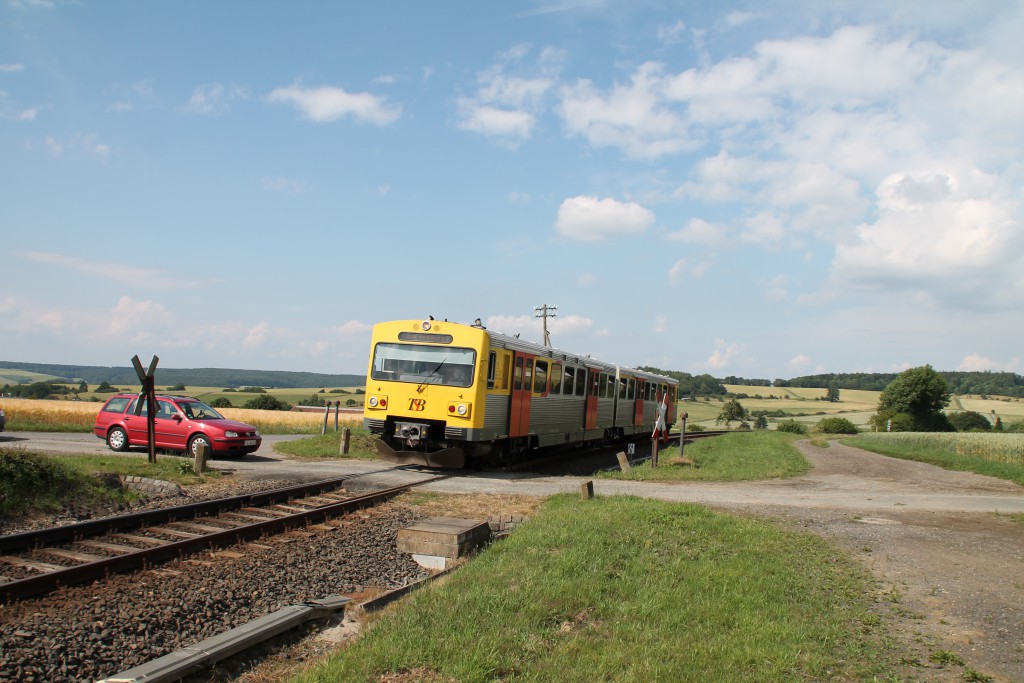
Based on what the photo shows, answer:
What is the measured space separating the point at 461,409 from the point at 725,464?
7.90 metres

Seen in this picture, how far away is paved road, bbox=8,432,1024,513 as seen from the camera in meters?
13.5

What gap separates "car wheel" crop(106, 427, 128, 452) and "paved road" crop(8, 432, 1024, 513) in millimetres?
254

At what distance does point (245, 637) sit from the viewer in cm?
517

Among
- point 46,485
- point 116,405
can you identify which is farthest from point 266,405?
point 46,485

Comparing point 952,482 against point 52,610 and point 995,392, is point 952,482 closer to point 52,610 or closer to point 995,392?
point 52,610

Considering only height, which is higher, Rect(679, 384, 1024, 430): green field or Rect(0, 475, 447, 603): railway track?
Rect(679, 384, 1024, 430): green field

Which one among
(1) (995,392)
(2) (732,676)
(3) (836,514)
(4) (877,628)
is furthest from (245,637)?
(1) (995,392)

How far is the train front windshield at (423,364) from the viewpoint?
52.4 feet

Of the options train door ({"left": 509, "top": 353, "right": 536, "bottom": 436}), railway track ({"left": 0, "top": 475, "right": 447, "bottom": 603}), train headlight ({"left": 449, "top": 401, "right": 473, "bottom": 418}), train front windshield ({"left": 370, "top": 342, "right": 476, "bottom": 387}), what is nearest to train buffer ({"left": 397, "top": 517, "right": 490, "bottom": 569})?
railway track ({"left": 0, "top": 475, "right": 447, "bottom": 603})

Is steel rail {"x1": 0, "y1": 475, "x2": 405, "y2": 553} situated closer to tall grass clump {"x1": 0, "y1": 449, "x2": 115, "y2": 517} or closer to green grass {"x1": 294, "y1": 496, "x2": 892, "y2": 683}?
tall grass clump {"x1": 0, "y1": 449, "x2": 115, "y2": 517}

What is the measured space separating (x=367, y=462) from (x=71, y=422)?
15.8 meters

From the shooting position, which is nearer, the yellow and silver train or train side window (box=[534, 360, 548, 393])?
the yellow and silver train

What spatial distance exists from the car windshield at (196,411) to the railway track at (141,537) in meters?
7.51

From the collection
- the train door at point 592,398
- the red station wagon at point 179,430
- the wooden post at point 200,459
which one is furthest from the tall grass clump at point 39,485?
the train door at point 592,398
